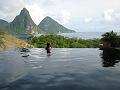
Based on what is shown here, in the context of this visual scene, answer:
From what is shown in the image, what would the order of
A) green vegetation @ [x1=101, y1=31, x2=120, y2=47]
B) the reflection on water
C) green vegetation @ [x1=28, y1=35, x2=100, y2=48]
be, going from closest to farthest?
the reflection on water < green vegetation @ [x1=101, y1=31, x2=120, y2=47] < green vegetation @ [x1=28, y1=35, x2=100, y2=48]

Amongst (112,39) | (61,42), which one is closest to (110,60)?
(112,39)

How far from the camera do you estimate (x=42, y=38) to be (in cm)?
→ 12169

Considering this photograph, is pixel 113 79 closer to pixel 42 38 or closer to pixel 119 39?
pixel 119 39

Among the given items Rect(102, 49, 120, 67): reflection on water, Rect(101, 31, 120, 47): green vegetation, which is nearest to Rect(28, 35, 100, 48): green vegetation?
Rect(101, 31, 120, 47): green vegetation

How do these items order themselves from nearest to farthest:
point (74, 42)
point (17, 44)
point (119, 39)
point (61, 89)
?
point (61, 89) → point (119, 39) → point (17, 44) → point (74, 42)

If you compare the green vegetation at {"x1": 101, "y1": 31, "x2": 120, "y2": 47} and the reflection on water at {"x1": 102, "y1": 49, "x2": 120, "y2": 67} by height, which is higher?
the green vegetation at {"x1": 101, "y1": 31, "x2": 120, "y2": 47}

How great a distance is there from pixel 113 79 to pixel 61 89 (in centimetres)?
670

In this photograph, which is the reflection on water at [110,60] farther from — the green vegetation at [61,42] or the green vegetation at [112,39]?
the green vegetation at [61,42]

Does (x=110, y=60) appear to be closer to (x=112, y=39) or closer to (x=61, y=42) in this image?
(x=112, y=39)

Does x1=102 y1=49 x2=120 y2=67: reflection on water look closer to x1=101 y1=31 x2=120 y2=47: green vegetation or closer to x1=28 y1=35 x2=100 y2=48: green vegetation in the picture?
x1=101 y1=31 x2=120 y2=47: green vegetation

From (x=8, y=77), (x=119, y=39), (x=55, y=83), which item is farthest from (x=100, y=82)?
(x=119, y=39)

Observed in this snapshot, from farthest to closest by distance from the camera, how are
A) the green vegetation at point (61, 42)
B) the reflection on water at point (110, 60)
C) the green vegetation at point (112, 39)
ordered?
the green vegetation at point (61, 42)
the green vegetation at point (112, 39)
the reflection on water at point (110, 60)

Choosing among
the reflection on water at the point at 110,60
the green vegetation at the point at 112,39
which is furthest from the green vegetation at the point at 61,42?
the reflection on water at the point at 110,60

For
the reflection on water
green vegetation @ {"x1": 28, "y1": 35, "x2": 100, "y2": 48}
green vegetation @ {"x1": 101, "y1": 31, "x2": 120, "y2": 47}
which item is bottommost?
green vegetation @ {"x1": 28, "y1": 35, "x2": 100, "y2": 48}
